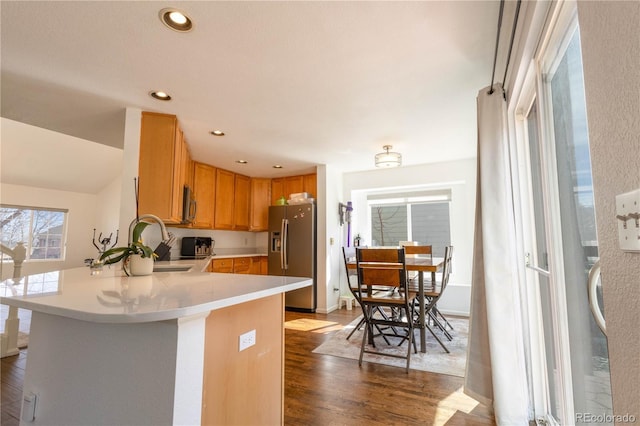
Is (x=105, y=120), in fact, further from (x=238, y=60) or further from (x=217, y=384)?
(x=217, y=384)

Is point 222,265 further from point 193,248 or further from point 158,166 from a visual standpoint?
point 158,166

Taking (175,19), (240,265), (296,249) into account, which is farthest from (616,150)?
(240,265)

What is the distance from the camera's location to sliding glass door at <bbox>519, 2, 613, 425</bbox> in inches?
41.0

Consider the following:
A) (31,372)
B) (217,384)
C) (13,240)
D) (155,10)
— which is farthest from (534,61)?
(13,240)

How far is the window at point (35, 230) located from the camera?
6000mm

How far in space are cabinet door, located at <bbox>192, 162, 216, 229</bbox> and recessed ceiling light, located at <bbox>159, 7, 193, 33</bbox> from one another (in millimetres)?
2902

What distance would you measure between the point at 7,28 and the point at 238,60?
122 cm

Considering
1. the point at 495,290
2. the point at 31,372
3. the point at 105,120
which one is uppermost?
the point at 105,120

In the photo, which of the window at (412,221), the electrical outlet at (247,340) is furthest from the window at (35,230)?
the electrical outlet at (247,340)

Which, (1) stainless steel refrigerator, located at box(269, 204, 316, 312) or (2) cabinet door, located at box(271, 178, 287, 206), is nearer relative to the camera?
(1) stainless steel refrigerator, located at box(269, 204, 316, 312)

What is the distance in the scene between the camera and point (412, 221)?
4.81 metres

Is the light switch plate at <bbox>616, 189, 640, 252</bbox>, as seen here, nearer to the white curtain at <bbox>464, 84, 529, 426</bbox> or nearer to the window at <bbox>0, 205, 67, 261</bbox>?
the white curtain at <bbox>464, 84, 529, 426</bbox>

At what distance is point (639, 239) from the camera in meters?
0.50

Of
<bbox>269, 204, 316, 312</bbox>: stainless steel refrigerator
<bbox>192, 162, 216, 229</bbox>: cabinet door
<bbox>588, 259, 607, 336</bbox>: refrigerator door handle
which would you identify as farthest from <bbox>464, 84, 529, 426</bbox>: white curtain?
<bbox>192, 162, 216, 229</bbox>: cabinet door
